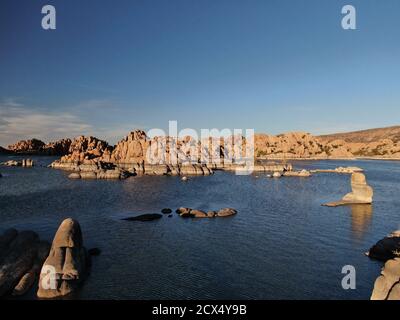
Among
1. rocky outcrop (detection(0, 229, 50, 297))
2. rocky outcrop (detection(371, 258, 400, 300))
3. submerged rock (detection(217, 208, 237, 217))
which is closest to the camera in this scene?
rocky outcrop (detection(371, 258, 400, 300))

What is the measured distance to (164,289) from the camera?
25578 millimetres

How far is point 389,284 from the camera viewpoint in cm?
1950

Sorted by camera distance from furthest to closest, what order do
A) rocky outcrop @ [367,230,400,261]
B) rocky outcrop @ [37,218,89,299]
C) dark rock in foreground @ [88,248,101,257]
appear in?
dark rock in foreground @ [88,248,101,257]
rocky outcrop @ [367,230,400,261]
rocky outcrop @ [37,218,89,299]

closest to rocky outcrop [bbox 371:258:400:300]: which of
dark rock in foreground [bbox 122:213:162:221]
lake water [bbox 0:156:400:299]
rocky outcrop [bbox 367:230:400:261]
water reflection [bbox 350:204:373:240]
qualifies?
lake water [bbox 0:156:400:299]

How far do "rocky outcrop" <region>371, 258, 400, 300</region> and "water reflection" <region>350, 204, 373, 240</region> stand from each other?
71.6ft

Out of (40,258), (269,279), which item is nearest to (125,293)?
(40,258)

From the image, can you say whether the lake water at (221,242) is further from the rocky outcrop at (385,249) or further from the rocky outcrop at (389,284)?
the rocky outcrop at (389,284)

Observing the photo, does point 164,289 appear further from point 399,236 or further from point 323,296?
point 399,236

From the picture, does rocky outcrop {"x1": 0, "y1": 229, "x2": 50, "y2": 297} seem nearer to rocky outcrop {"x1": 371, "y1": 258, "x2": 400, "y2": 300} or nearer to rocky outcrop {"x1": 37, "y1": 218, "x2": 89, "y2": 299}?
rocky outcrop {"x1": 37, "y1": 218, "x2": 89, "y2": 299}

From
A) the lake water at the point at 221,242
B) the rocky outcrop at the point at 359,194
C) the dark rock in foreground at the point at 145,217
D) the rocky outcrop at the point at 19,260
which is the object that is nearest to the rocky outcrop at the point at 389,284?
the lake water at the point at 221,242

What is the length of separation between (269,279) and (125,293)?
1162cm

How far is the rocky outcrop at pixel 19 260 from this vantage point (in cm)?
2459

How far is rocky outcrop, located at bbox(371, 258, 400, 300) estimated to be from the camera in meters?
18.8
